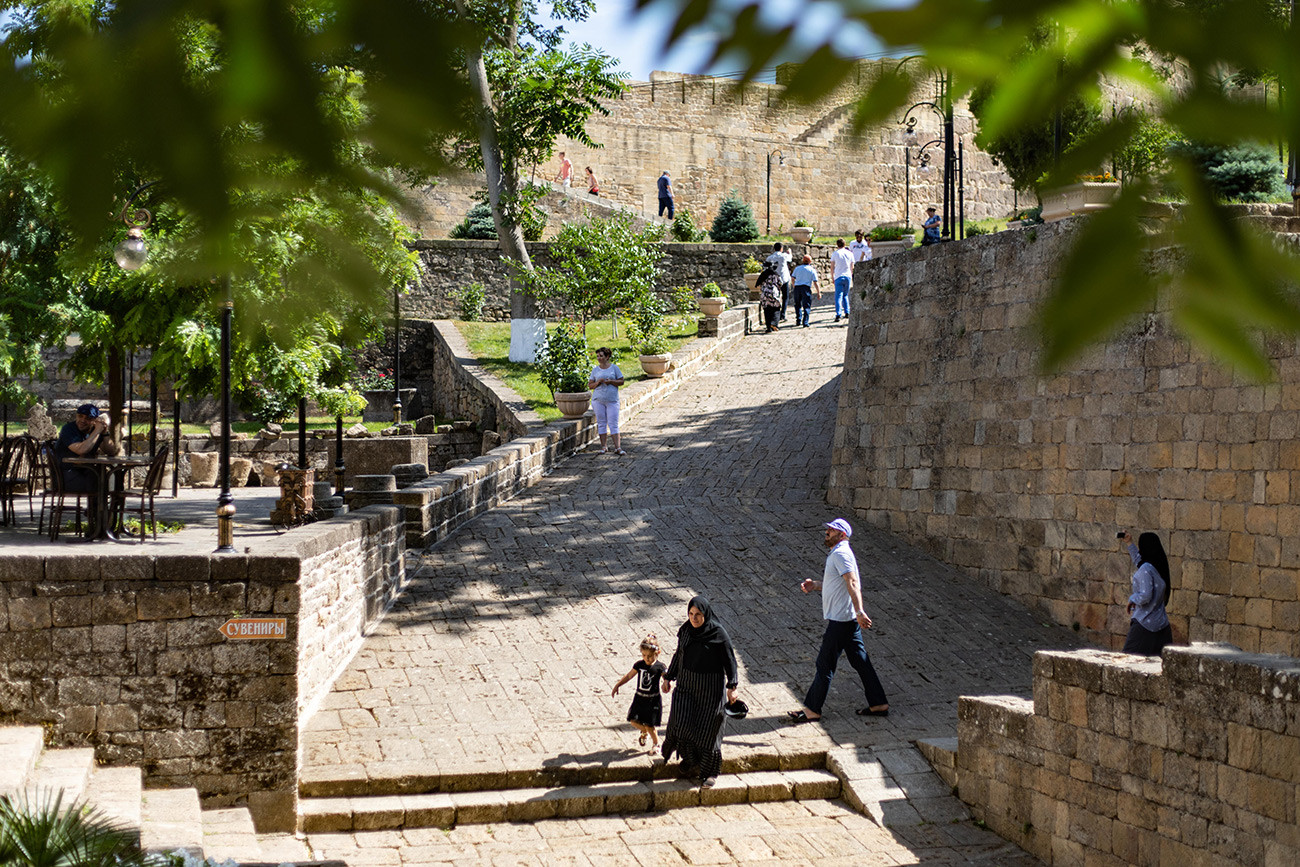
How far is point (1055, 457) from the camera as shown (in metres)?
11.1

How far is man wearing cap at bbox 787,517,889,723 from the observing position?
343 inches

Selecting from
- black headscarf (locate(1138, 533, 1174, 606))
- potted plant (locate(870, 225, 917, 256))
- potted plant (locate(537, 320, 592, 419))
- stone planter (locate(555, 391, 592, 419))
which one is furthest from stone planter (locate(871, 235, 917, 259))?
black headscarf (locate(1138, 533, 1174, 606))

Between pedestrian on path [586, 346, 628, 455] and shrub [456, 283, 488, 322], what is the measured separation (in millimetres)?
12604

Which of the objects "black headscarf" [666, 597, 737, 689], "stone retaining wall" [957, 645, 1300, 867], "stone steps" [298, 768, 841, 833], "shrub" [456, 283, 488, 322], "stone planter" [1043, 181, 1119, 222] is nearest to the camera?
"stone planter" [1043, 181, 1119, 222]

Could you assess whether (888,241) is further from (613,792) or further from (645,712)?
(613,792)

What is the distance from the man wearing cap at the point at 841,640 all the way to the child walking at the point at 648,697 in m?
1.10

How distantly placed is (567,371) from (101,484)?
9.35 m

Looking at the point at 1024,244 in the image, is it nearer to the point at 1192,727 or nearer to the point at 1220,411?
the point at 1220,411

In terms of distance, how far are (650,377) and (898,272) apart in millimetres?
7038

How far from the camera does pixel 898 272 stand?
1357cm

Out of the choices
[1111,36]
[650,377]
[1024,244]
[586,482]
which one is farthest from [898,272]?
[1111,36]

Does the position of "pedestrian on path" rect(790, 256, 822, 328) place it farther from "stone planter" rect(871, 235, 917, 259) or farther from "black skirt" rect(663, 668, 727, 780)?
"black skirt" rect(663, 668, 727, 780)

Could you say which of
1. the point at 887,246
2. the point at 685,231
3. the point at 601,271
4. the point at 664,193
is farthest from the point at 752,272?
the point at 601,271

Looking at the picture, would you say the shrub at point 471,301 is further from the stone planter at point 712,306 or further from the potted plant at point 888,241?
the potted plant at point 888,241
